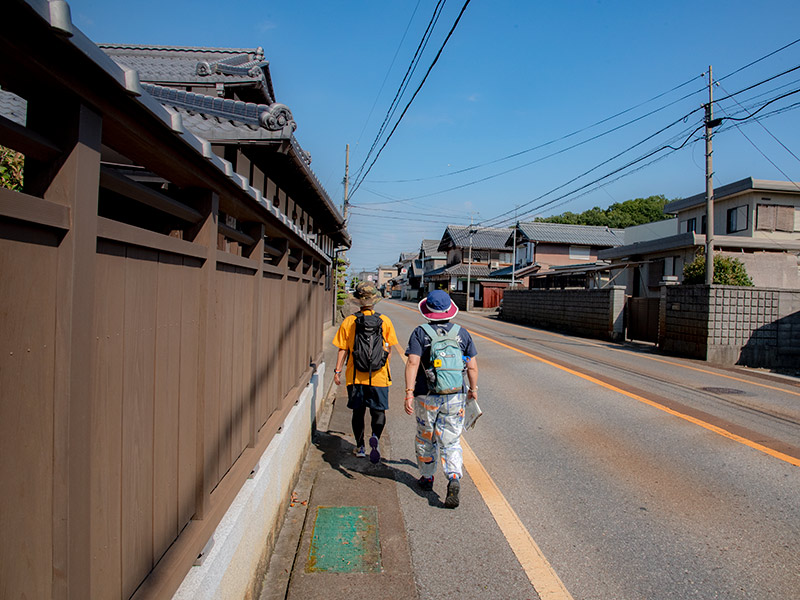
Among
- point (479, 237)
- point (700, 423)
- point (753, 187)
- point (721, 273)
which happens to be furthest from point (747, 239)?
point (479, 237)

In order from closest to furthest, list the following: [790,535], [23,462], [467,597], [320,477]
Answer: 1. [23,462]
2. [467,597]
3. [790,535]
4. [320,477]

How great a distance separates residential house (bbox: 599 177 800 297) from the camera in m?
19.8

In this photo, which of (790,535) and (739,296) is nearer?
(790,535)

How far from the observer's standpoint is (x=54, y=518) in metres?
1.29

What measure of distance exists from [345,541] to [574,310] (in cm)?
2109

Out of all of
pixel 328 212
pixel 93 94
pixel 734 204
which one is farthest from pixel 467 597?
pixel 734 204

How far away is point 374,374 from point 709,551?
10.1 feet

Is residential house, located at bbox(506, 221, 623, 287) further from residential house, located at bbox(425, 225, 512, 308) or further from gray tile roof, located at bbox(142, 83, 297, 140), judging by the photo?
gray tile roof, located at bbox(142, 83, 297, 140)

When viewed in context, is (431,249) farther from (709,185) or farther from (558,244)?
(709,185)

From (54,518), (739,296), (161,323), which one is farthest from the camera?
(739,296)

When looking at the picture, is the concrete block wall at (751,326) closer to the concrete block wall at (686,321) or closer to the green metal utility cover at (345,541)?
the concrete block wall at (686,321)

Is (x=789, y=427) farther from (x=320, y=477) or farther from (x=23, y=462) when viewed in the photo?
(x=23, y=462)

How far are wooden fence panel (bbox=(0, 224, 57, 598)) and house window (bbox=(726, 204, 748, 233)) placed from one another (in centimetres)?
2649

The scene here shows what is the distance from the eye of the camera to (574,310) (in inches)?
909
